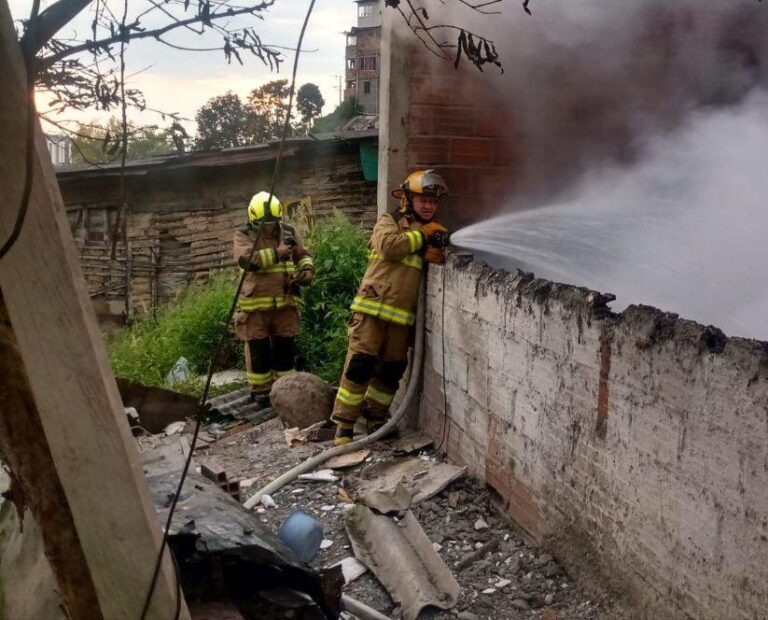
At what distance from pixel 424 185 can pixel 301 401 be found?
2.35m

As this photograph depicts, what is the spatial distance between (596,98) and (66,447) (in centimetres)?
563

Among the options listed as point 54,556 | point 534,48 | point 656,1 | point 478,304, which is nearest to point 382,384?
point 478,304

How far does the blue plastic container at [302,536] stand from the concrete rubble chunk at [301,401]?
9.02ft

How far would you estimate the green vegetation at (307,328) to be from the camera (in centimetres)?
898

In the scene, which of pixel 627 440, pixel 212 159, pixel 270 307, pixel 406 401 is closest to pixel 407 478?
pixel 406 401

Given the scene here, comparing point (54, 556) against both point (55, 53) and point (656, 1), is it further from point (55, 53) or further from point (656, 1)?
point (656, 1)

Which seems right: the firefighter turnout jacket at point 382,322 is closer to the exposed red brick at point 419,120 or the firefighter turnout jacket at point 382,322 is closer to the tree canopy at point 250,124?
the exposed red brick at point 419,120

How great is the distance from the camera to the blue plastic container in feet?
14.0

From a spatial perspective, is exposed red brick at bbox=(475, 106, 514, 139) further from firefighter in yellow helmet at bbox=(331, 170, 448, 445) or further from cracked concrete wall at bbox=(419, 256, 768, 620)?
cracked concrete wall at bbox=(419, 256, 768, 620)

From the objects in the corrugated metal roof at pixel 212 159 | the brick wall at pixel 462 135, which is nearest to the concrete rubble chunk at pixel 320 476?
the brick wall at pixel 462 135

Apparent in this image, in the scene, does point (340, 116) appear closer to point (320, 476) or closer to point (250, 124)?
point (320, 476)

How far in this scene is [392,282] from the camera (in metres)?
6.10

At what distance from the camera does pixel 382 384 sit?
6430 mm

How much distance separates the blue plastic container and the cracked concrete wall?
1.08m
